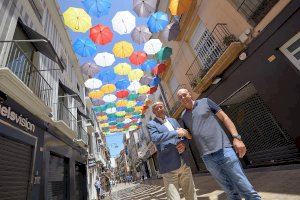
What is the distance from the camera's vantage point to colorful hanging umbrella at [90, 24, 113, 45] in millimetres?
11180

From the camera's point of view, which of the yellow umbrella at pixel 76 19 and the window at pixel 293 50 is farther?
the yellow umbrella at pixel 76 19

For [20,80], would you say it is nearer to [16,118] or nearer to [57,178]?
[16,118]

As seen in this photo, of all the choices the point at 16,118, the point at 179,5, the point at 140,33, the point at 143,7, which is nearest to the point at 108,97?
the point at 140,33

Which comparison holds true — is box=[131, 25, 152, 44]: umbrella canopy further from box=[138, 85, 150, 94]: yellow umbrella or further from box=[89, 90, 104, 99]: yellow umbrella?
box=[89, 90, 104, 99]: yellow umbrella

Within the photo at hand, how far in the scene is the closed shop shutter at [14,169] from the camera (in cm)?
521

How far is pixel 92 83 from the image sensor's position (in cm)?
1484

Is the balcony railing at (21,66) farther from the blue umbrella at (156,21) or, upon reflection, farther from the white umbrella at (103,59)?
the blue umbrella at (156,21)

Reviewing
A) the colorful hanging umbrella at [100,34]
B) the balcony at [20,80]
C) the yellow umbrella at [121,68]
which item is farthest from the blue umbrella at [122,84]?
the balcony at [20,80]

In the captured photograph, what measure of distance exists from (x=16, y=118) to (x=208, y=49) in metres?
9.46

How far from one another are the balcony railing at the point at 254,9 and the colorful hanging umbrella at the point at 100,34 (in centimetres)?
617

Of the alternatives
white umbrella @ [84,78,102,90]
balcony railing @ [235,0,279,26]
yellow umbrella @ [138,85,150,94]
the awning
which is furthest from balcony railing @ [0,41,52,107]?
yellow umbrella @ [138,85,150,94]

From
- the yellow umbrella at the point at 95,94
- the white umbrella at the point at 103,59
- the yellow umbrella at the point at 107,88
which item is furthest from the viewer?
the yellow umbrella at the point at 95,94

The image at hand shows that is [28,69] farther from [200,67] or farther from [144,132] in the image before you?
[144,132]

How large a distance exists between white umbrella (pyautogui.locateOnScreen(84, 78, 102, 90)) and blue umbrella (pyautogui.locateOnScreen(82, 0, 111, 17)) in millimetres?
5587
